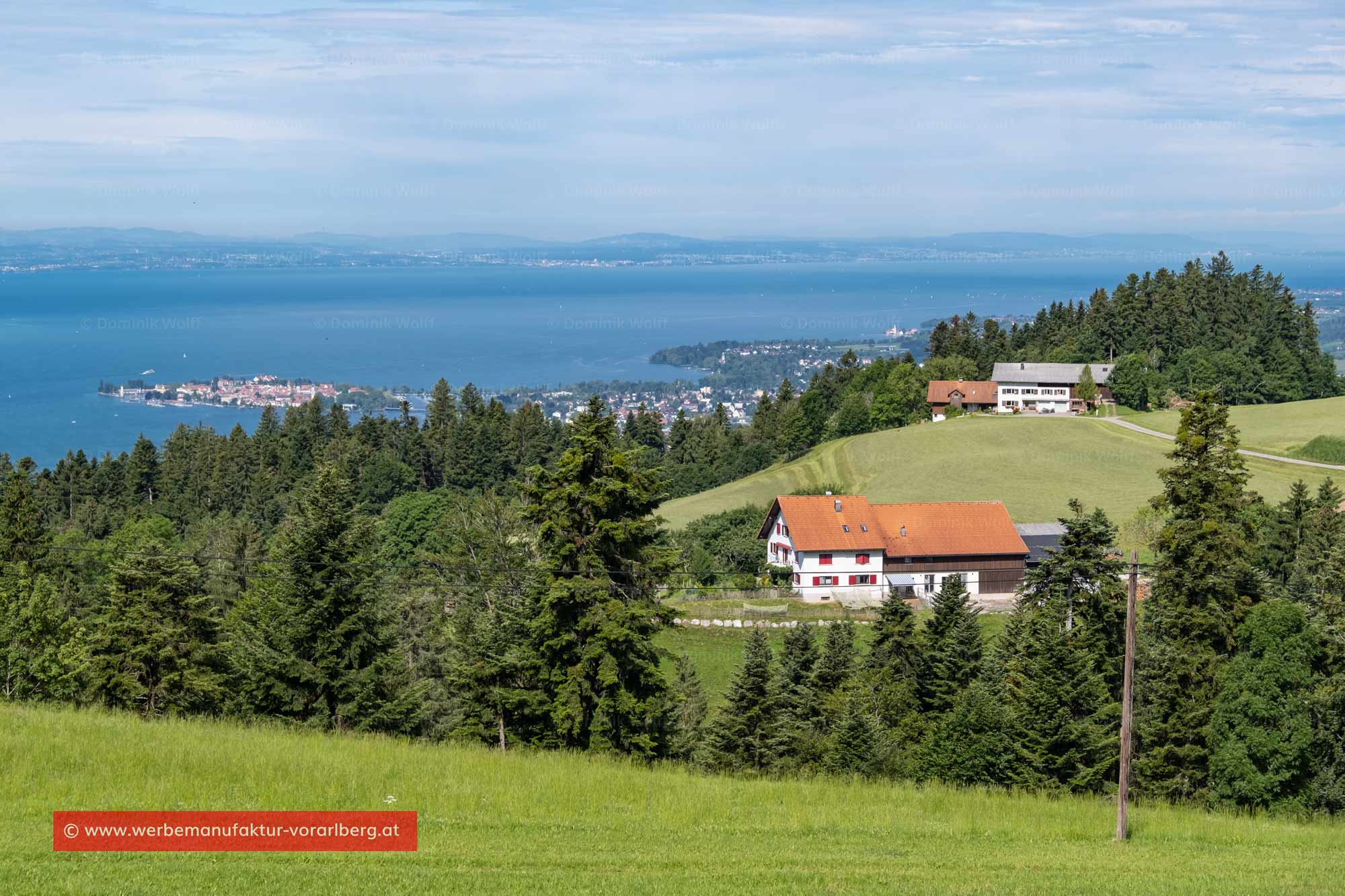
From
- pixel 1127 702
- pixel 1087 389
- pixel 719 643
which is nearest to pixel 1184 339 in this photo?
pixel 1087 389

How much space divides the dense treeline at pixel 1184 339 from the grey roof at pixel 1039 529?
153 ft

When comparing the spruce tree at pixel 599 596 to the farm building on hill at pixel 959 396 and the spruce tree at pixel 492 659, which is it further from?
the farm building on hill at pixel 959 396

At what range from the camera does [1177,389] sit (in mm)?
110188

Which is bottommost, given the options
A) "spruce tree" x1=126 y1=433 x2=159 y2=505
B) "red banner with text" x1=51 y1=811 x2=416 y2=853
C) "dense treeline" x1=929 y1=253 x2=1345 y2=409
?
"spruce tree" x1=126 y1=433 x2=159 y2=505

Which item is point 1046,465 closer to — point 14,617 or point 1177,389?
point 1177,389

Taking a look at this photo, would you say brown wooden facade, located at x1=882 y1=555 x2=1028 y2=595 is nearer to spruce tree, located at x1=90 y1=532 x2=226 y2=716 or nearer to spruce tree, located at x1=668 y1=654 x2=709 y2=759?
spruce tree, located at x1=668 y1=654 x2=709 y2=759

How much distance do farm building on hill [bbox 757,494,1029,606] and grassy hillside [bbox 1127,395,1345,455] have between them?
1050 inches

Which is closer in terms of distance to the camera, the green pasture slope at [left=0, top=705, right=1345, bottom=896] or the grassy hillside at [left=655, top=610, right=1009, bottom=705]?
the green pasture slope at [left=0, top=705, right=1345, bottom=896]

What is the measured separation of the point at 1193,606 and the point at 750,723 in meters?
10.5

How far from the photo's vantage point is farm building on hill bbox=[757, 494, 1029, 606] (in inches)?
2327

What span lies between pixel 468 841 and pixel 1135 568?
918cm

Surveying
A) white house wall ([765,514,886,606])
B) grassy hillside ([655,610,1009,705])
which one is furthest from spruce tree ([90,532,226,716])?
white house wall ([765,514,886,606])

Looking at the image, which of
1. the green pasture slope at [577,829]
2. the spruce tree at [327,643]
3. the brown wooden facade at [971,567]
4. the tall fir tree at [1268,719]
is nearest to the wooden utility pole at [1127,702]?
the green pasture slope at [577,829]

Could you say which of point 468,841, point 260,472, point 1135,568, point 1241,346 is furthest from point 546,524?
point 1241,346
